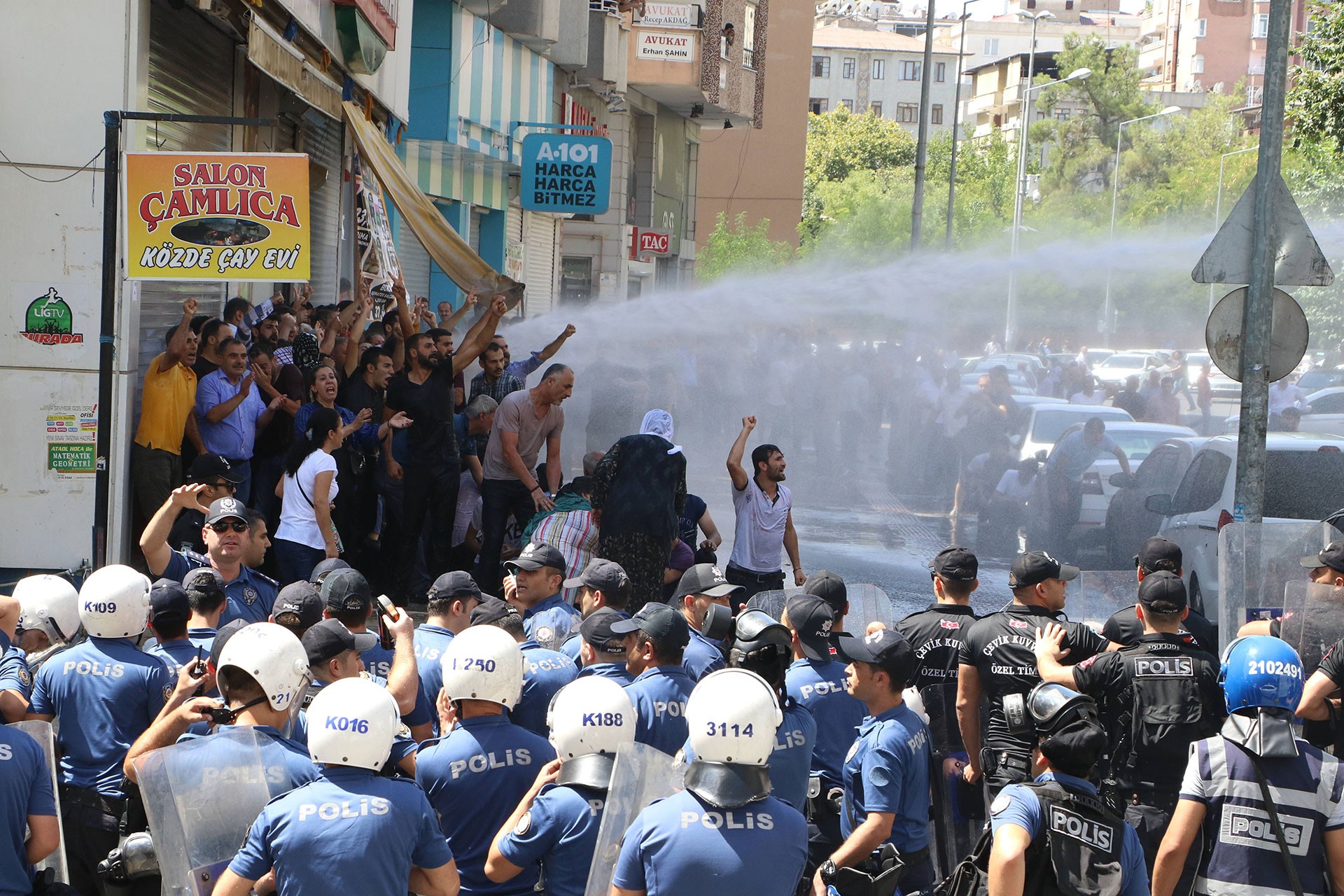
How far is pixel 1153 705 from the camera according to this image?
5.04 meters

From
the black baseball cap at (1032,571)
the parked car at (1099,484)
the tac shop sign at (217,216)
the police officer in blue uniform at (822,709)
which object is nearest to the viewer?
the police officer in blue uniform at (822,709)

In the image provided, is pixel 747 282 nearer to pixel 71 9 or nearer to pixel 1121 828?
pixel 71 9

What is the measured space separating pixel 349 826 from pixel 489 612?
2053 mm

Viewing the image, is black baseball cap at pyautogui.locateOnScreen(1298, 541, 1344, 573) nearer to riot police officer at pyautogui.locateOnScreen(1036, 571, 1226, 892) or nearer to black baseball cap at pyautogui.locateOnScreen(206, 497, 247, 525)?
riot police officer at pyautogui.locateOnScreen(1036, 571, 1226, 892)

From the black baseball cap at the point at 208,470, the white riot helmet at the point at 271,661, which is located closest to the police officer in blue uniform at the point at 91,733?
the white riot helmet at the point at 271,661

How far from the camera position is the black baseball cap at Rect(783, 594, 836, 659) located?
203 inches

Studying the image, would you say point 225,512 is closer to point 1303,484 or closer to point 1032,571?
point 1032,571

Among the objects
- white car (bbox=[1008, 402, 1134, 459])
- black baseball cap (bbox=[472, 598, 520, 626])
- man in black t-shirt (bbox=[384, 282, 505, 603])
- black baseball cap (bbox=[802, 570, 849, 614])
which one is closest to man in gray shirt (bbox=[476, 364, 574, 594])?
man in black t-shirt (bbox=[384, 282, 505, 603])

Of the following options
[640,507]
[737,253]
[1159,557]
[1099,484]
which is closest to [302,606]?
[640,507]

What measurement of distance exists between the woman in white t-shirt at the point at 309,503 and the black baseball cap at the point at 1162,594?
14.9 ft

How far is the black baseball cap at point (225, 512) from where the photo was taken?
5.84 meters

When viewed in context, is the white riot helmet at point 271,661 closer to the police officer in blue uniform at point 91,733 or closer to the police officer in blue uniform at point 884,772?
the police officer in blue uniform at point 91,733

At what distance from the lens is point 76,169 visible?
297 inches

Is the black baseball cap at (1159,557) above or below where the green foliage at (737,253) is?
below
